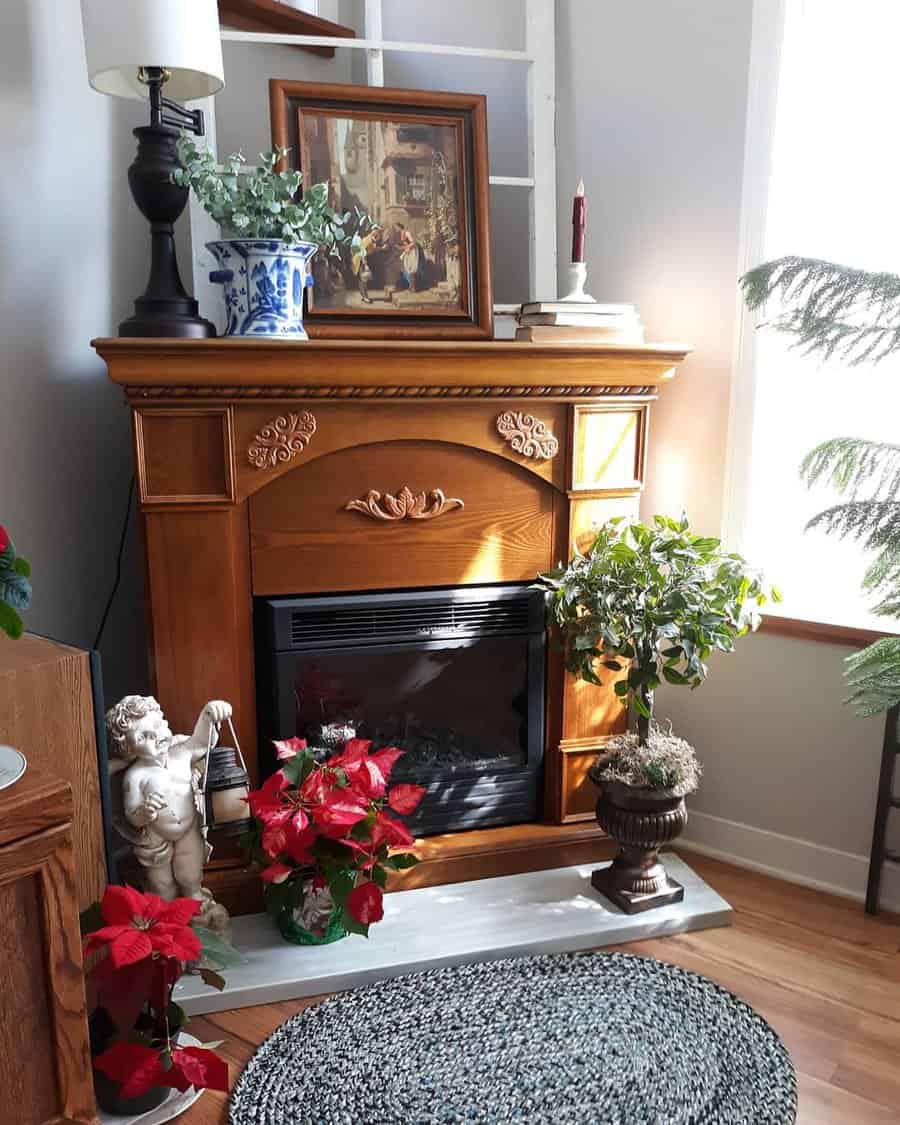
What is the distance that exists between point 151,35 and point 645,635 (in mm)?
1402

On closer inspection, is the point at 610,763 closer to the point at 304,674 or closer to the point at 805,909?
the point at 805,909

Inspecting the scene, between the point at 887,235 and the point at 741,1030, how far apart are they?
5.09 feet

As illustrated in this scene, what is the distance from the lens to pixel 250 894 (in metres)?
1.99

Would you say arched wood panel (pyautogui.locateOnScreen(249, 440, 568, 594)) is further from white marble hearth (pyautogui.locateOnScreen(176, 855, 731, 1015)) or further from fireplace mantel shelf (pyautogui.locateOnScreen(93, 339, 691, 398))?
white marble hearth (pyautogui.locateOnScreen(176, 855, 731, 1015))

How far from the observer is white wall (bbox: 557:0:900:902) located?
2.12 m

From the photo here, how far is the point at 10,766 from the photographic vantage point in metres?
1.28

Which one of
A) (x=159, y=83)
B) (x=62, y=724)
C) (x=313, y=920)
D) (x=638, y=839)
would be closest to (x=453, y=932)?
(x=313, y=920)

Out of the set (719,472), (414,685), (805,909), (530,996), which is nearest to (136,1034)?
(530,996)

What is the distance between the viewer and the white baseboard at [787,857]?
6.95 ft

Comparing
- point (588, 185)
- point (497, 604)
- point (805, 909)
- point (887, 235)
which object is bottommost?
point (805, 909)

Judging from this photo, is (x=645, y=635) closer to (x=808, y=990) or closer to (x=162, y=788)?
(x=808, y=990)

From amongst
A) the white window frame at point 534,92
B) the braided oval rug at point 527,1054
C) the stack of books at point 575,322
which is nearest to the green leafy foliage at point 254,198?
the white window frame at point 534,92

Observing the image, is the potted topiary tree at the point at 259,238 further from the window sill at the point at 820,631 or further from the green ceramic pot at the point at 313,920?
the window sill at the point at 820,631

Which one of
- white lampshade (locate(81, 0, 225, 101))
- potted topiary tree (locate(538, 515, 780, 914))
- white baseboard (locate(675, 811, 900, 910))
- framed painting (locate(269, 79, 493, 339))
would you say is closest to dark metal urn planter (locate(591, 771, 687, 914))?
potted topiary tree (locate(538, 515, 780, 914))
